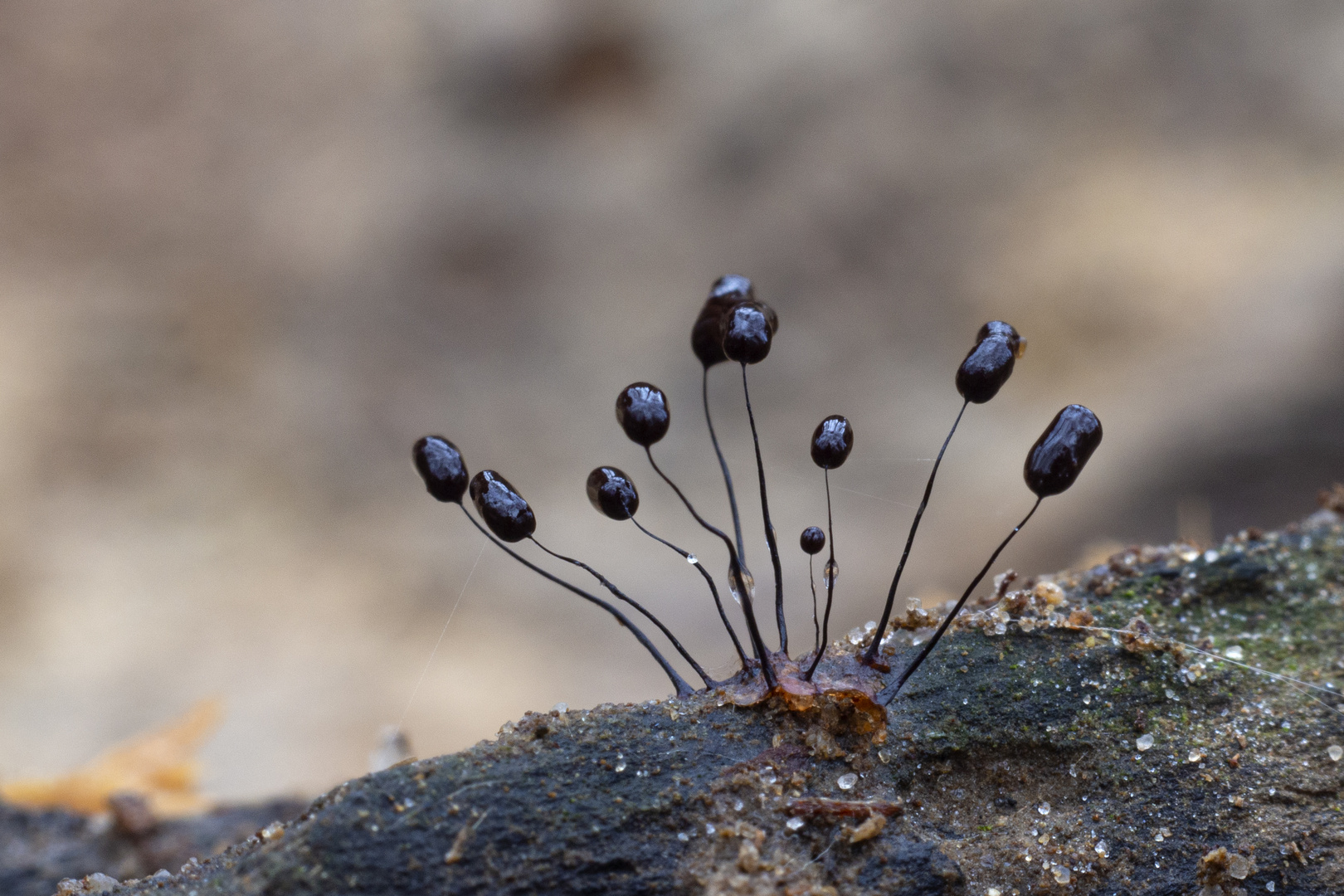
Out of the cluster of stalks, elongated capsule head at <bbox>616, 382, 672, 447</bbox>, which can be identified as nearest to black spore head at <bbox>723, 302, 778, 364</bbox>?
the cluster of stalks

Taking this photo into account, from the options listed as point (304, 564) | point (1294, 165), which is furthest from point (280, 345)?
point (1294, 165)

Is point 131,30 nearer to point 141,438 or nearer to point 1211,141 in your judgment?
point 141,438

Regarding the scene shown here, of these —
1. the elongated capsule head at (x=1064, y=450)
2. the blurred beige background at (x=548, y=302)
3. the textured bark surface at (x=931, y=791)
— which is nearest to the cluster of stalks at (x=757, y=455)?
the elongated capsule head at (x=1064, y=450)

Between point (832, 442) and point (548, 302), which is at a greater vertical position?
point (548, 302)

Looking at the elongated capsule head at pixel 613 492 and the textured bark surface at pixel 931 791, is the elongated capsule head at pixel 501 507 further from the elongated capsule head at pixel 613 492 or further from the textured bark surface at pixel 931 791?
the textured bark surface at pixel 931 791

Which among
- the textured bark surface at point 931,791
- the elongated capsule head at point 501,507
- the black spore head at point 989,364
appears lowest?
the textured bark surface at point 931,791

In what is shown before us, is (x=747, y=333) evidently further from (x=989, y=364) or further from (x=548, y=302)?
(x=548, y=302)

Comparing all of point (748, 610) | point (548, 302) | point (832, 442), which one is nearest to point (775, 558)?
point (748, 610)
